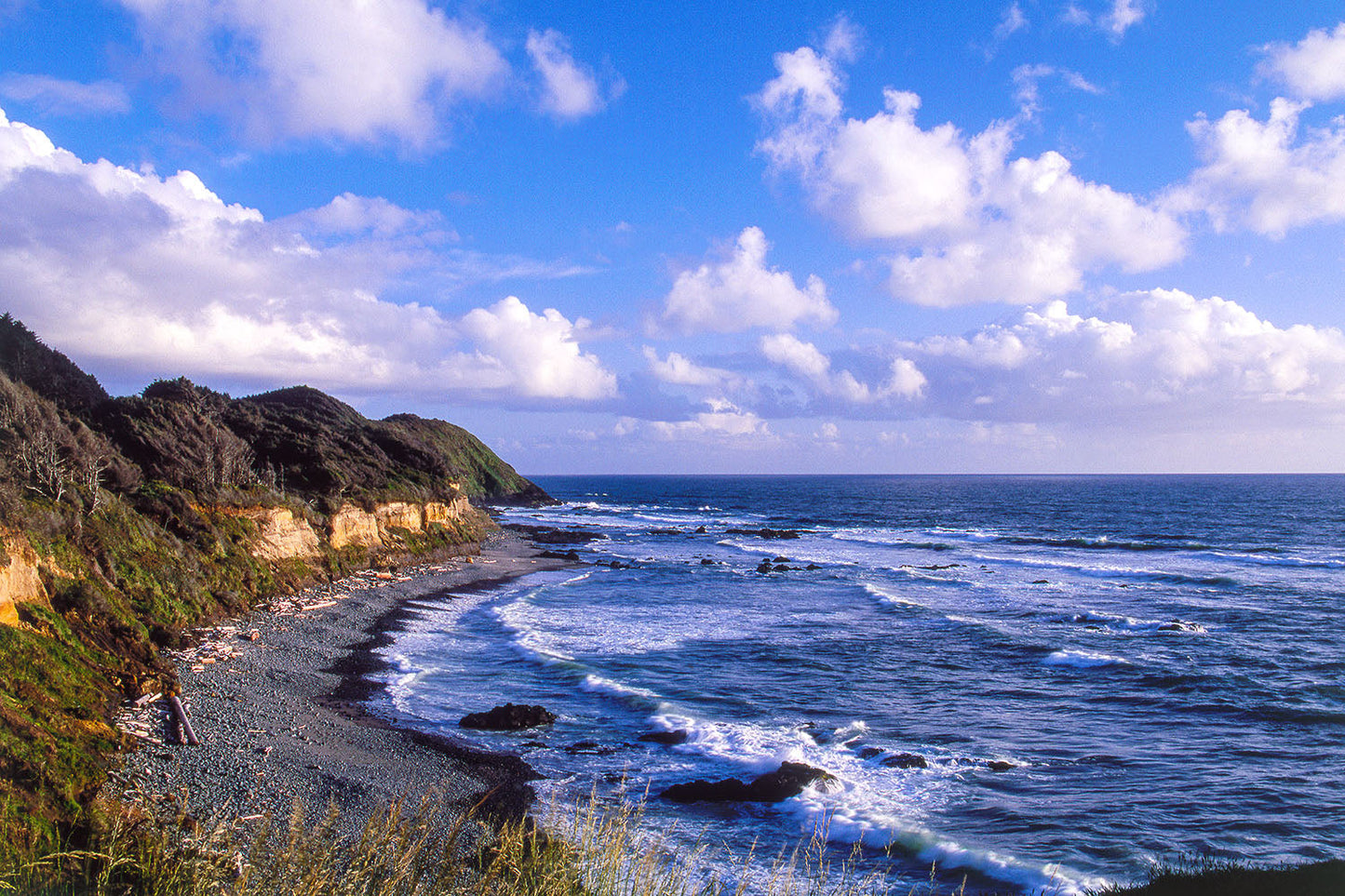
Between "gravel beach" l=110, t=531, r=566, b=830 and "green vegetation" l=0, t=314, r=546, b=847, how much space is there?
0.82 meters

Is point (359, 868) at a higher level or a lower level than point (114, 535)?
lower

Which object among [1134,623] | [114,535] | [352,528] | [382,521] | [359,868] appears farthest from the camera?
→ [382,521]

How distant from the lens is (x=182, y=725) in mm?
12211

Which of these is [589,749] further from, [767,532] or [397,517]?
[767,532]

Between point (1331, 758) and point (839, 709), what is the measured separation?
9423mm

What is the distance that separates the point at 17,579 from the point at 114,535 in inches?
248

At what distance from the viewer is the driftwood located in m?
12.1

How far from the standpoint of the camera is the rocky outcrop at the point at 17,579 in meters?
12.0

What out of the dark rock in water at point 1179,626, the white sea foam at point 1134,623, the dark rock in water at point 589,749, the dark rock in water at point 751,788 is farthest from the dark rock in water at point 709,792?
the dark rock in water at point 1179,626

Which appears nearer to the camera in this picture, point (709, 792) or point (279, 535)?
point (709, 792)

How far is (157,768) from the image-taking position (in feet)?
36.0

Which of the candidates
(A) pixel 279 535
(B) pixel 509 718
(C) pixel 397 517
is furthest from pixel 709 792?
(C) pixel 397 517

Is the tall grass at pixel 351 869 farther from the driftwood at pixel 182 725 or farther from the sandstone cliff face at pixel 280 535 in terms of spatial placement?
the sandstone cliff face at pixel 280 535

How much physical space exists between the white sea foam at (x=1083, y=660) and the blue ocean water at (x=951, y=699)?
0.37 ft
